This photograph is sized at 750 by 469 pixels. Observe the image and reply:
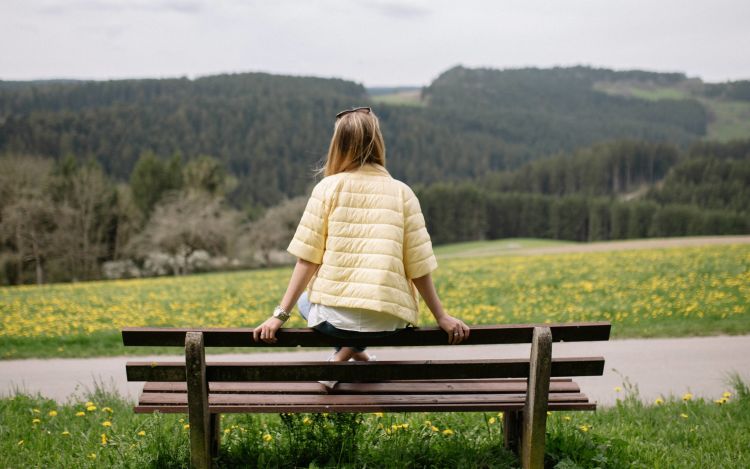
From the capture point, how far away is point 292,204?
6450cm

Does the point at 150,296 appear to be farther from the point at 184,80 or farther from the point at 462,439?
the point at 184,80

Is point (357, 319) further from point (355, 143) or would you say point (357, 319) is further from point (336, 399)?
point (355, 143)

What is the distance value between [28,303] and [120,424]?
11.4 m

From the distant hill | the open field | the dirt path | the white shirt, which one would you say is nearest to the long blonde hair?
the white shirt

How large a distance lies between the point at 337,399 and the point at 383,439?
2.55 ft

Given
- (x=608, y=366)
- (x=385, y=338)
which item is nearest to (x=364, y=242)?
(x=385, y=338)

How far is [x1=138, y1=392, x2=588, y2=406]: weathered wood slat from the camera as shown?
330cm

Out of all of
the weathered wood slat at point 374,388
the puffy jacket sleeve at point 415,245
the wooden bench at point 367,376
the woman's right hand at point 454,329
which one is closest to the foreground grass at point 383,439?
the weathered wood slat at point 374,388

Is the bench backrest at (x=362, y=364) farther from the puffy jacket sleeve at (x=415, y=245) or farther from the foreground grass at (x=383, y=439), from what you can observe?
the foreground grass at (x=383, y=439)

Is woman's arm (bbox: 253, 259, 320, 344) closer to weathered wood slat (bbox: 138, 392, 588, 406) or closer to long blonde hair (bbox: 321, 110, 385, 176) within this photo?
weathered wood slat (bbox: 138, 392, 588, 406)

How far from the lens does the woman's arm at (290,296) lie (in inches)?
121

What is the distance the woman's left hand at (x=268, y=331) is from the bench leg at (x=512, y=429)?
1607 millimetres

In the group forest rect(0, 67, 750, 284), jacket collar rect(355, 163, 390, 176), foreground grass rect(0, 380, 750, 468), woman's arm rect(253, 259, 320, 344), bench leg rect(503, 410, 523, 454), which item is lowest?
forest rect(0, 67, 750, 284)

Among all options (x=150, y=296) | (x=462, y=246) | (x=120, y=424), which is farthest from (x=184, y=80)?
(x=120, y=424)
